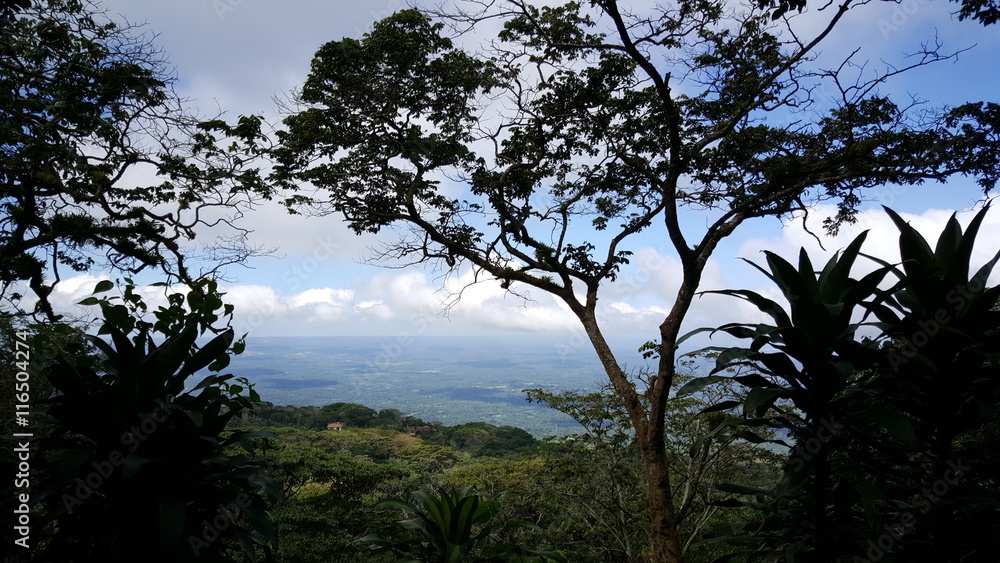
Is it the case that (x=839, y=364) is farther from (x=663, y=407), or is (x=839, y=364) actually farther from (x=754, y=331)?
(x=663, y=407)

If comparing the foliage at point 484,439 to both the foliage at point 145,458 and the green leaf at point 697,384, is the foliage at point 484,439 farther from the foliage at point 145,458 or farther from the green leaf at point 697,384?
the green leaf at point 697,384

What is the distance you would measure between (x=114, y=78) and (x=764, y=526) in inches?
247

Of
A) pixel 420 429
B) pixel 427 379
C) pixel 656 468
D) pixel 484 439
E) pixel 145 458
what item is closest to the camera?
pixel 145 458

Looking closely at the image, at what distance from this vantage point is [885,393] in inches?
54.0

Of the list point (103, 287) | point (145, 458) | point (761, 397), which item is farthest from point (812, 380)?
point (103, 287)

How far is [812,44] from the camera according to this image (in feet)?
14.1

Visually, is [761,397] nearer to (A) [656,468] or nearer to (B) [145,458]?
(B) [145,458]

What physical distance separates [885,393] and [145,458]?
1983 mm

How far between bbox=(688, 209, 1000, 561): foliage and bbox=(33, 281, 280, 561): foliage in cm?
140

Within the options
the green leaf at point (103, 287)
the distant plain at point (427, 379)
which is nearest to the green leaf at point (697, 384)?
the green leaf at point (103, 287)

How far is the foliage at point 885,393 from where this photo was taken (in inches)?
50.1

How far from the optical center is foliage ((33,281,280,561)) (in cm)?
128

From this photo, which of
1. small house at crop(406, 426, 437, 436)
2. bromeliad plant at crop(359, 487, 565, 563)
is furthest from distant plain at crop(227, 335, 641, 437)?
bromeliad plant at crop(359, 487, 565, 563)

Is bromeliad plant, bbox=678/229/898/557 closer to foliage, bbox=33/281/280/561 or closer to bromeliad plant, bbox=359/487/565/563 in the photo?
bromeliad plant, bbox=359/487/565/563
